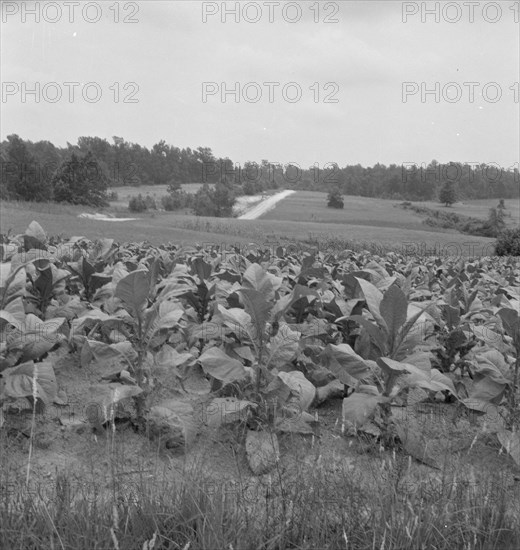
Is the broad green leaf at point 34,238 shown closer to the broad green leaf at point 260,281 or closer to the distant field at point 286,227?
the broad green leaf at point 260,281

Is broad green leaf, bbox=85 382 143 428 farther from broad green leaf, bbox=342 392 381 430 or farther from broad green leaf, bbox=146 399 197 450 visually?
broad green leaf, bbox=342 392 381 430

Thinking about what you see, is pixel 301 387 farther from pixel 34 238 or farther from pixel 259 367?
pixel 34 238

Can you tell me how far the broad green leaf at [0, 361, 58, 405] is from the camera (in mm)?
2592

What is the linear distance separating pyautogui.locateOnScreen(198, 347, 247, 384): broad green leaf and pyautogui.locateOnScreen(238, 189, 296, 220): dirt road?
254 ft

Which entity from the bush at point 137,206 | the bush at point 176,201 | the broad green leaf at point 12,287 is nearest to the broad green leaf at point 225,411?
the broad green leaf at point 12,287

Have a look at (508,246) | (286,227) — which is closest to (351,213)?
(286,227)

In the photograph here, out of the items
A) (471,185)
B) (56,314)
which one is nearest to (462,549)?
(56,314)

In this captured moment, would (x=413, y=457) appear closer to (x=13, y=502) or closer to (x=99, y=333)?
(x=13, y=502)

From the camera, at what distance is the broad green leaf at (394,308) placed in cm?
272

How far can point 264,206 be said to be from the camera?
9675 centimetres

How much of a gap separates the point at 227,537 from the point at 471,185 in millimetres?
99885

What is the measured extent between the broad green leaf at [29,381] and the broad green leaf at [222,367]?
71 centimetres

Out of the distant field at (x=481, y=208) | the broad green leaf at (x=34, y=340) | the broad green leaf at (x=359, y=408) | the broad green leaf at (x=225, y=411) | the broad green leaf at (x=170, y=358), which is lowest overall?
the broad green leaf at (x=225, y=411)

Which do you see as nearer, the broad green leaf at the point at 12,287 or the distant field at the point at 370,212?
the broad green leaf at the point at 12,287
